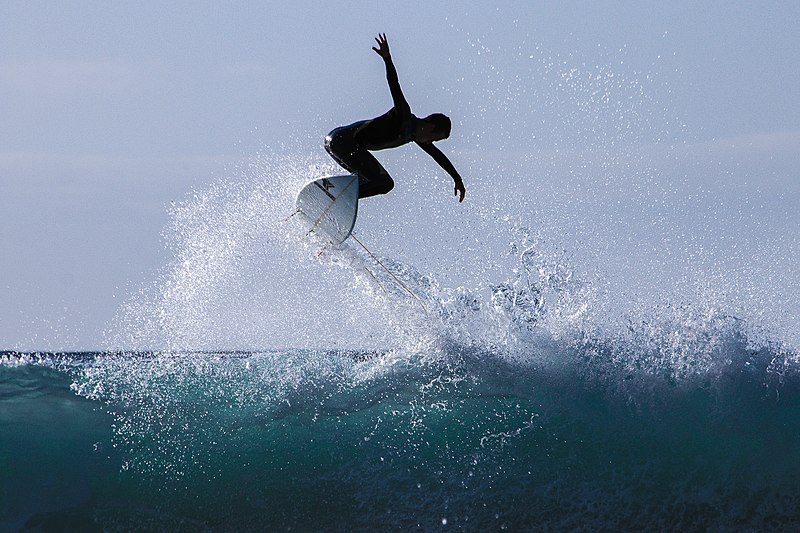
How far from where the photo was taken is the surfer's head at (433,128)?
6750 millimetres

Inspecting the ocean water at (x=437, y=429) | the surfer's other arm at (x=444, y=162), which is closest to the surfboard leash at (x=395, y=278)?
the ocean water at (x=437, y=429)

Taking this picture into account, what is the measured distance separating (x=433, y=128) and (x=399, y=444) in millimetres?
2403

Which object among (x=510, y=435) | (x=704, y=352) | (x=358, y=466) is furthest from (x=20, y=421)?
(x=704, y=352)

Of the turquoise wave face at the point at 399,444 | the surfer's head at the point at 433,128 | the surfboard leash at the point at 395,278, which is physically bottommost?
the turquoise wave face at the point at 399,444

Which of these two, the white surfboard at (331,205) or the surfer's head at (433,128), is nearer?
the surfer's head at (433,128)

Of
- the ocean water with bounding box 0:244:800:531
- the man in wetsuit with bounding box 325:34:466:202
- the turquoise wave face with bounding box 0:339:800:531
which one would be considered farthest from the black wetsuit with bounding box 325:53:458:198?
the turquoise wave face with bounding box 0:339:800:531

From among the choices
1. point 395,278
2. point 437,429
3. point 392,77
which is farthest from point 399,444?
point 392,77

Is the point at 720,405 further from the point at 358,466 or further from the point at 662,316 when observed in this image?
the point at 358,466

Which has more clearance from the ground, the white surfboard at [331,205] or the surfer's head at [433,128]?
the surfer's head at [433,128]

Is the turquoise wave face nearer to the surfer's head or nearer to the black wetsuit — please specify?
the black wetsuit

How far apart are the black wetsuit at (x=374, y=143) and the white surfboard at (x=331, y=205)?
129 millimetres

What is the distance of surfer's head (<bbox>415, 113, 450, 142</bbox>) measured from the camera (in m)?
6.75

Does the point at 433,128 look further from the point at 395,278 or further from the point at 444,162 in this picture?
the point at 395,278

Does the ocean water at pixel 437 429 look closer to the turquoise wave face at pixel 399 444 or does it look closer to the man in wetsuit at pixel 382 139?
the turquoise wave face at pixel 399 444
